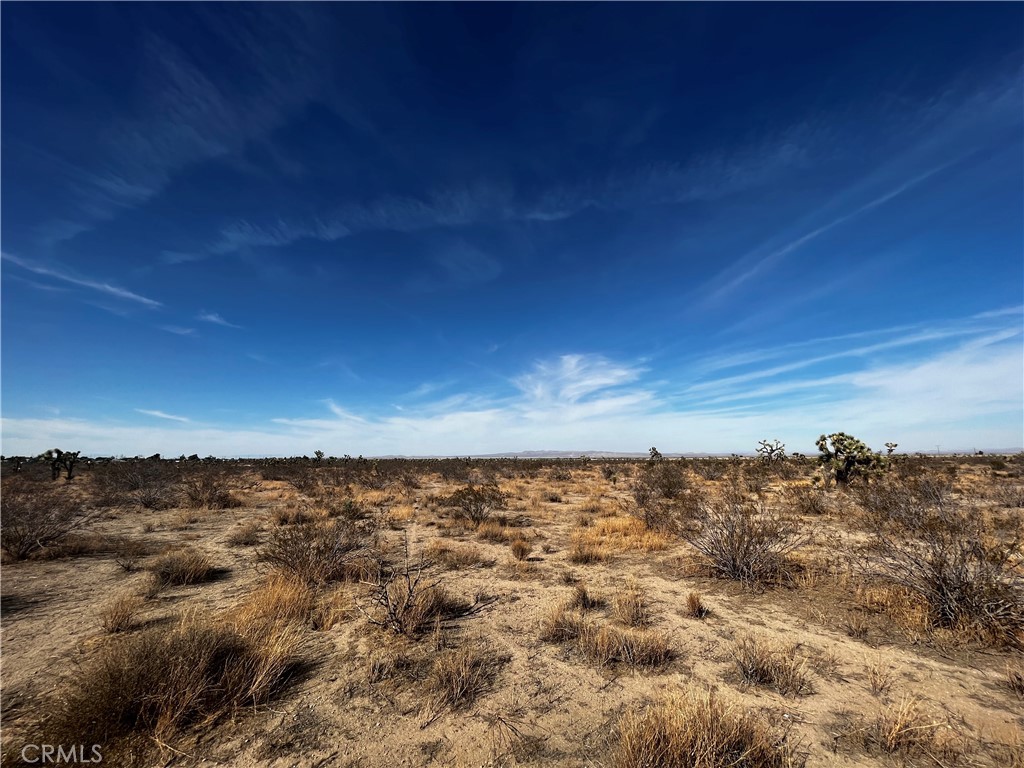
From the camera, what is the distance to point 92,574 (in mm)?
8672

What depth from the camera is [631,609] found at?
20.9 ft

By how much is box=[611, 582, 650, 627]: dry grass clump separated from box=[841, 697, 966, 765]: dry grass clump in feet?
8.89

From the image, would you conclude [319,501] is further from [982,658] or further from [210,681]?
[982,658]

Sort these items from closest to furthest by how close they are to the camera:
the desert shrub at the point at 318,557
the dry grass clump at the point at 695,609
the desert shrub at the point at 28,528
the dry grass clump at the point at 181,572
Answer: the dry grass clump at the point at 695,609
the desert shrub at the point at 318,557
the dry grass clump at the point at 181,572
the desert shrub at the point at 28,528

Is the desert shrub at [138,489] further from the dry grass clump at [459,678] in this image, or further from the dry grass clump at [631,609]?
the dry grass clump at [631,609]

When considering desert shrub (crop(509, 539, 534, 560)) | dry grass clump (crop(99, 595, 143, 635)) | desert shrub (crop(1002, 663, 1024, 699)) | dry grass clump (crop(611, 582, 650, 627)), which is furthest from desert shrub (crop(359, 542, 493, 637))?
desert shrub (crop(1002, 663, 1024, 699))

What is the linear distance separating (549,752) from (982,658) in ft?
17.9

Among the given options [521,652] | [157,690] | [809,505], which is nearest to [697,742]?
[521,652]

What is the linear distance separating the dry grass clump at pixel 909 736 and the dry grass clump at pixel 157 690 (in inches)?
225

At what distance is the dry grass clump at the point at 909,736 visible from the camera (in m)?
3.51

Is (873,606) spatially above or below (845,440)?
below

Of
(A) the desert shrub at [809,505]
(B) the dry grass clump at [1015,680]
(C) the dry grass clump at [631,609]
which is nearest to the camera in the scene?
(B) the dry grass clump at [1015,680]

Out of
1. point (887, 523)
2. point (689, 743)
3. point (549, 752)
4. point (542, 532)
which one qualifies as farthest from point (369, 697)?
point (887, 523)

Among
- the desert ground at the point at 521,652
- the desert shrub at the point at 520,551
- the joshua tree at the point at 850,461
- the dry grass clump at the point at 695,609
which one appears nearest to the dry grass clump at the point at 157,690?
the desert ground at the point at 521,652
